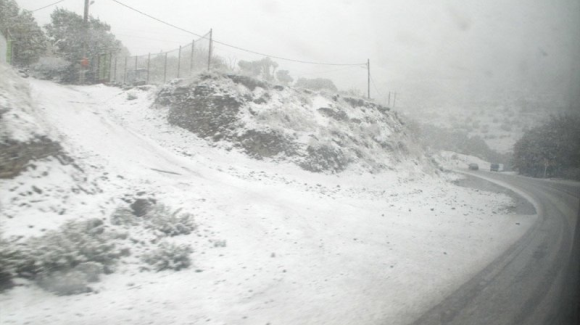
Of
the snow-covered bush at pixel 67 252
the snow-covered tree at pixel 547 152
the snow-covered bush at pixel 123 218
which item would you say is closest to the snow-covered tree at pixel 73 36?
the snow-covered bush at pixel 123 218

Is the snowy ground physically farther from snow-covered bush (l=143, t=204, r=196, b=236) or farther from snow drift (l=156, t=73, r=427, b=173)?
snow drift (l=156, t=73, r=427, b=173)

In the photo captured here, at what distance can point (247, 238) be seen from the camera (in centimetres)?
683

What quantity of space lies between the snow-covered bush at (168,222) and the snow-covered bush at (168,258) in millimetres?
802

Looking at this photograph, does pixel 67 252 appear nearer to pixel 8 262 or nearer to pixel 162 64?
pixel 8 262

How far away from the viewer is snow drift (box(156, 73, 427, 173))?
16125mm

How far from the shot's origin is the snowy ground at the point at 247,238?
13.1 ft

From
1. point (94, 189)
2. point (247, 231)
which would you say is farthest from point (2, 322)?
point (247, 231)

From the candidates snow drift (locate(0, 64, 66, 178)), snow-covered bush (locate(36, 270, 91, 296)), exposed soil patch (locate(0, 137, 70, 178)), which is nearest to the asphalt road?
snow-covered bush (locate(36, 270, 91, 296))

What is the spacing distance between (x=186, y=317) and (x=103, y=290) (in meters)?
1.33

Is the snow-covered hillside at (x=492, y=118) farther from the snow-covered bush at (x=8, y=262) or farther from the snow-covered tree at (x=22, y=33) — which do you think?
the snow-covered bush at (x=8, y=262)

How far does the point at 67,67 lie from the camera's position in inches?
944

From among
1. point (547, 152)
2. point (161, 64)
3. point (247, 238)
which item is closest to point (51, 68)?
point (161, 64)

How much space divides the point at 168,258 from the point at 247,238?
194 cm

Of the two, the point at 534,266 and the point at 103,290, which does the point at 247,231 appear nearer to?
the point at 103,290
